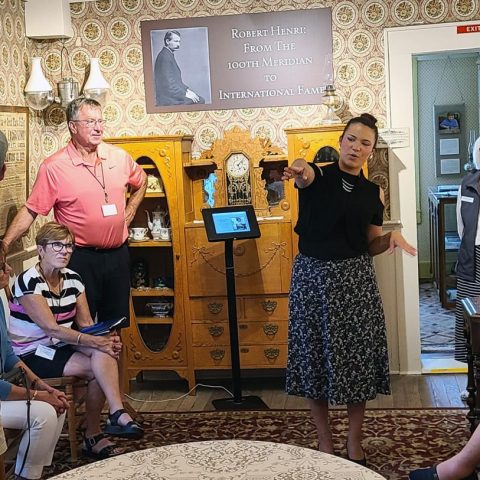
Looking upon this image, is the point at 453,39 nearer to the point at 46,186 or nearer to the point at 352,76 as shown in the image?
the point at 352,76

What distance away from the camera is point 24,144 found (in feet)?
16.8

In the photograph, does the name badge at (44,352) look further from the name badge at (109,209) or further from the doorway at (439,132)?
the doorway at (439,132)

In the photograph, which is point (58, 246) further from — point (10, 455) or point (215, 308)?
point (215, 308)

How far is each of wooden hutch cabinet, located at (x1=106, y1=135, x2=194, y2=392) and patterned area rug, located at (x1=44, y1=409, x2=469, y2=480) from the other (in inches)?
20.9

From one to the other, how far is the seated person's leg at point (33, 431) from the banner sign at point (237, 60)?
2.49 meters

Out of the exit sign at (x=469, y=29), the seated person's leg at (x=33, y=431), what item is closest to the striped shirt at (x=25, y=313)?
the seated person's leg at (x=33, y=431)

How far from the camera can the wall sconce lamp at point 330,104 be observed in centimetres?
510

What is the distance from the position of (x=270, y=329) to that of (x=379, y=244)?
1570mm

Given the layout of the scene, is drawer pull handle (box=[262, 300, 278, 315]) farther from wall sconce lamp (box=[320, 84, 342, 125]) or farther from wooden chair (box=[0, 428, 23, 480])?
wooden chair (box=[0, 428, 23, 480])

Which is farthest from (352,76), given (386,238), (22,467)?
(22,467)

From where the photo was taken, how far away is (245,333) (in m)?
5.20

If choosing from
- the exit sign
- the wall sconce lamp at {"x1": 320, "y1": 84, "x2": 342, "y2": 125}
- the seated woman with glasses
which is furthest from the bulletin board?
the exit sign

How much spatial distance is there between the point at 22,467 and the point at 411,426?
1989mm

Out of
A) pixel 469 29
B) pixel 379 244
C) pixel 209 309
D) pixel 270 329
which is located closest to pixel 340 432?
pixel 270 329
